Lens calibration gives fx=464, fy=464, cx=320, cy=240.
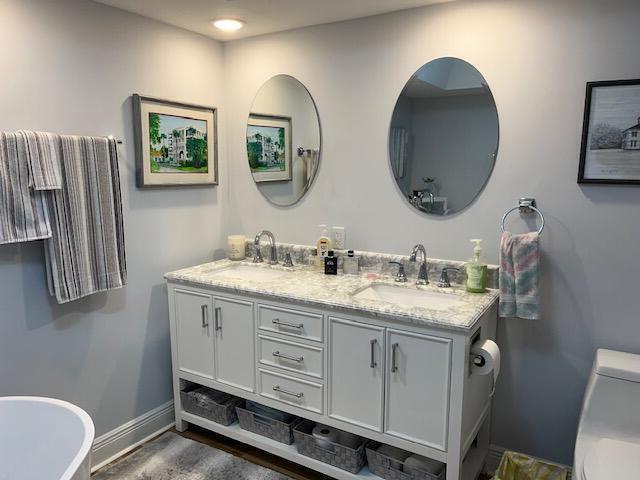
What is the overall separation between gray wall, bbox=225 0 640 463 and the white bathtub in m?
1.61

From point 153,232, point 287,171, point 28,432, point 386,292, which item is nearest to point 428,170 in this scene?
point 386,292

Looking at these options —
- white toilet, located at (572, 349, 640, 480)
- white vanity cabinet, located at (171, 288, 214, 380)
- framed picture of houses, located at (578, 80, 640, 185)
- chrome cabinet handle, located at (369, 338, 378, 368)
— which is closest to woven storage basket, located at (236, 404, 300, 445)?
white vanity cabinet, located at (171, 288, 214, 380)

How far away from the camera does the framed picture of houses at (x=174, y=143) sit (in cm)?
248

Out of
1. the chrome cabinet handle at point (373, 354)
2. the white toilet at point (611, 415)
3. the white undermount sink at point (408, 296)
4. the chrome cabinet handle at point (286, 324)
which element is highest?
the white undermount sink at point (408, 296)

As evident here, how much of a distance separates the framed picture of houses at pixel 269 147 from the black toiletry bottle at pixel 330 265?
1.91ft

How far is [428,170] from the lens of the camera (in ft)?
7.77

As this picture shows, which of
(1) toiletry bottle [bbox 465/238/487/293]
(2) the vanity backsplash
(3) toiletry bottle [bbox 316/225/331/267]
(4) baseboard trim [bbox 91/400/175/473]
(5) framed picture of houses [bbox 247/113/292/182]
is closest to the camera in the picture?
(1) toiletry bottle [bbox 465/238/487/293]

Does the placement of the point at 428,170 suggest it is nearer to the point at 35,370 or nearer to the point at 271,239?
the point at 271,239

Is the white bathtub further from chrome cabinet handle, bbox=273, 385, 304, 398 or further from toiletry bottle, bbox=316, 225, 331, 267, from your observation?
toiletry bottle, bbox=316, 225, 331, 267

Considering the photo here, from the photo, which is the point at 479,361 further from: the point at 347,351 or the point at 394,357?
the point at 347,351

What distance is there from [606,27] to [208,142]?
2111 mm

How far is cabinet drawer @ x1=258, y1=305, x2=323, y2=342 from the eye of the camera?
2.12 m

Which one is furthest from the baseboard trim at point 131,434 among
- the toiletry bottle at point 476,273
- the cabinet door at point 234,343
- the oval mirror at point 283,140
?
the toiletry bottle at point 476,273

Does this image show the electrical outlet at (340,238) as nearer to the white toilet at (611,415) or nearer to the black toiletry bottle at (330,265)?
the black toiletry bottle at (330,265)
